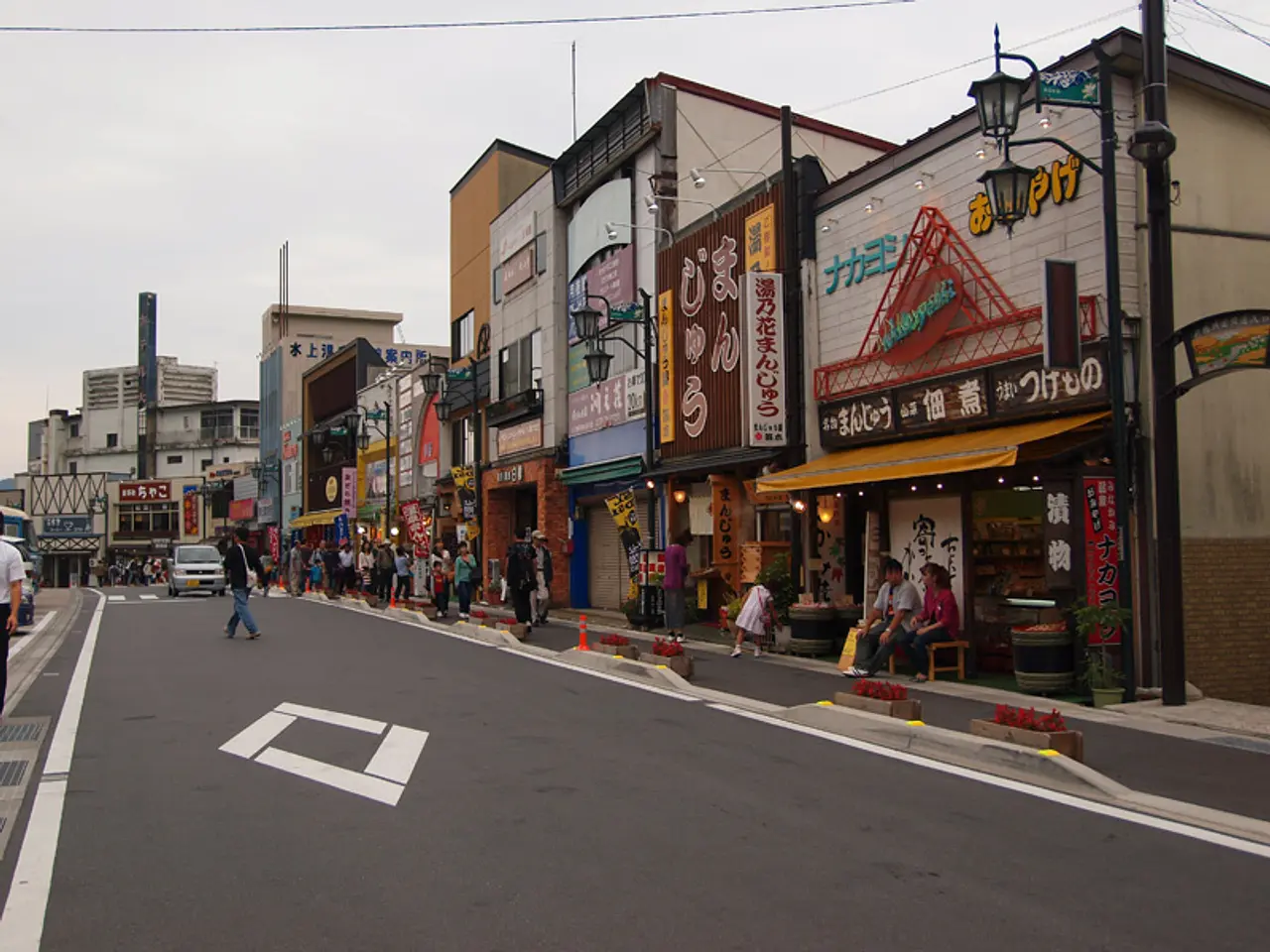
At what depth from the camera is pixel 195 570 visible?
39219 millimetres

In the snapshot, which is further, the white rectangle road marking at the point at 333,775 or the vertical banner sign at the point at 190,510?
the vertical banner sign at the point at 190,510

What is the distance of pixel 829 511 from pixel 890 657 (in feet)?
12.4

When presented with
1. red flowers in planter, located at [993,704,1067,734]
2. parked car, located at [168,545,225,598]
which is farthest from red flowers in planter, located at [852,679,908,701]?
parked car, located at [168,545,225,598]

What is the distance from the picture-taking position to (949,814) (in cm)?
727

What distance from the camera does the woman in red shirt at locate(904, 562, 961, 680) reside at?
14.2 m

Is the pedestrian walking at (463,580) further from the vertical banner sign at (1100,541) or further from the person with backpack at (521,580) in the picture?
the vertical banner sign at (1100,541)

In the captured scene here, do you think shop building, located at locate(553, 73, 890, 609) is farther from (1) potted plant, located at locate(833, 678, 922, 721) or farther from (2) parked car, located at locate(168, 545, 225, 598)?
(2) parked car, located at locate(168, 545, 225, 598)

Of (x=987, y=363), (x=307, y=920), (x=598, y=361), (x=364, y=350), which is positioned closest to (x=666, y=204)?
(x=598, y=361)

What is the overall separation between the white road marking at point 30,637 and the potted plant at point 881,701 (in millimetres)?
12901

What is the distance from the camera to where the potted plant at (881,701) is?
10.4m

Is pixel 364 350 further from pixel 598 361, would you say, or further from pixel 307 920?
pixel 307 920

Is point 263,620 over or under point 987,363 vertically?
under

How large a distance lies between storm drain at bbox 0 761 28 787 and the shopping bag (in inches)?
381

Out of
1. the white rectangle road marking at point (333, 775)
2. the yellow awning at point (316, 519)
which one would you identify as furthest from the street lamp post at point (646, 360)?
the yellow awning at point (316, 519)
